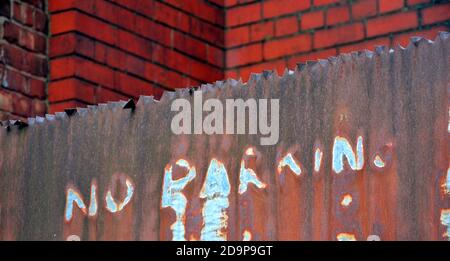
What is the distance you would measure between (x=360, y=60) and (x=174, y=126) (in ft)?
1.72

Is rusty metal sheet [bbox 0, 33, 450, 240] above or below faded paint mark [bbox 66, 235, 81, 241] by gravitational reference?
above

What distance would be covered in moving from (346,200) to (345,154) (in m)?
0.10

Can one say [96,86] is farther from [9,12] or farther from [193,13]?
[193,13]

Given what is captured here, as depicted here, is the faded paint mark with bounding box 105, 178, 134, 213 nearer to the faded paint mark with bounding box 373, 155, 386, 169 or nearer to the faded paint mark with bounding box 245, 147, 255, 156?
the faded paint mark with bounding box 245, 147, 255, 156

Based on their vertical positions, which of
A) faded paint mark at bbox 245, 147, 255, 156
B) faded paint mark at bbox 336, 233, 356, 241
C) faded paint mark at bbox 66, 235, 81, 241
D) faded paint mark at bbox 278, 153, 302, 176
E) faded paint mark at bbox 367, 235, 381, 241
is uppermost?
faded paint mark at bbox 245, 147, 255, 156

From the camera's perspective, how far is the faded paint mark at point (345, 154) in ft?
7.79

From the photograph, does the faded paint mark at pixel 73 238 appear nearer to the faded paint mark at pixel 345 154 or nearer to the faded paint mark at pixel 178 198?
the faded paint mark at pixel 178 198

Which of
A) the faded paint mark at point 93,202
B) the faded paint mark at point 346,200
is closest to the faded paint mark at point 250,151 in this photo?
the faded paint mark at point 346,200

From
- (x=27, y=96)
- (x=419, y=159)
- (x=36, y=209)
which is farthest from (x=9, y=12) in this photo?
(x=419, y=159)

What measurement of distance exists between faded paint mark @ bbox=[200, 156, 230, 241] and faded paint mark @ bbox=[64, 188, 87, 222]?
14.7 inches

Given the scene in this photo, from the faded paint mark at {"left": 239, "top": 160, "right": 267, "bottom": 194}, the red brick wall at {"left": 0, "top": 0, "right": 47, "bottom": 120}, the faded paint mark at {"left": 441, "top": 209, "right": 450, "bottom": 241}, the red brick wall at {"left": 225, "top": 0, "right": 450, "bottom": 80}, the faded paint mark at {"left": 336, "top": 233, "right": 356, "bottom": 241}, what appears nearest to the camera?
the faded paint mark at {"left": 441, "top": 209, "right": 450, "bottom": 241}

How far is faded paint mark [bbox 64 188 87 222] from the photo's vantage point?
281 cm

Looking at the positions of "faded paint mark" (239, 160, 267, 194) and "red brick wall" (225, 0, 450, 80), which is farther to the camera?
"red brick wall" (225, 0, 450, 80)

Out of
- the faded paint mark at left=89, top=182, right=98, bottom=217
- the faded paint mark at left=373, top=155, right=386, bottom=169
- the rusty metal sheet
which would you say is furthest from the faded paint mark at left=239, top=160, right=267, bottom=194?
the faded paint mark at left=89, top=182, right=98, bottom=217
